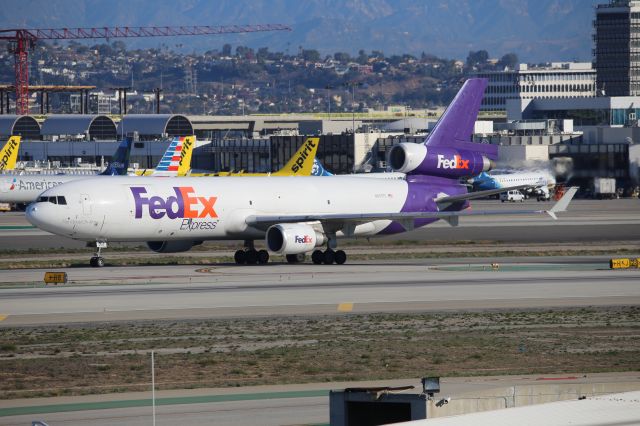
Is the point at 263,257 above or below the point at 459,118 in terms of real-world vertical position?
below

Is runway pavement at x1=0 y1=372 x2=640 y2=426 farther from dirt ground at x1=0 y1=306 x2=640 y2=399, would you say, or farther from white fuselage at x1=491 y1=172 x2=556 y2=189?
white fuselage at x1=491 y1=172 x2=556 y2=189

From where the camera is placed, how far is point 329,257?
61969mm

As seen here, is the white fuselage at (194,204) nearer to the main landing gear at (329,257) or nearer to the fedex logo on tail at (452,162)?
the main landing gear at (329,257)

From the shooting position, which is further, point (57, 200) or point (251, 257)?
point (251, 257)

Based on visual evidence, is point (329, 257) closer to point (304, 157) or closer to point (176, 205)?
point (176, 205)

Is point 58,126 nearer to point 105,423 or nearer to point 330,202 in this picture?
point 330,202

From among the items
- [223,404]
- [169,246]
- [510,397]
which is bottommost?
[223,404]

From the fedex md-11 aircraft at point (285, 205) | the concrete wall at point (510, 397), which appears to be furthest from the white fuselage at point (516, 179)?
the concrete wall at point (510, 397)

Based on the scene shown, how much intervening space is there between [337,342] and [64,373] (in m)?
8.25

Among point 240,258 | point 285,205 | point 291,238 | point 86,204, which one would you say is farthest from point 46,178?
point 291,238

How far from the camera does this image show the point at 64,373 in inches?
1248

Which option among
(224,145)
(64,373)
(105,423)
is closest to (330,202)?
(64,373)

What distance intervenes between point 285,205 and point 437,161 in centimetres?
930

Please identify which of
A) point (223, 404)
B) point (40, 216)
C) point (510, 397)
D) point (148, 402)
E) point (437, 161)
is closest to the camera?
point (510, 397)
